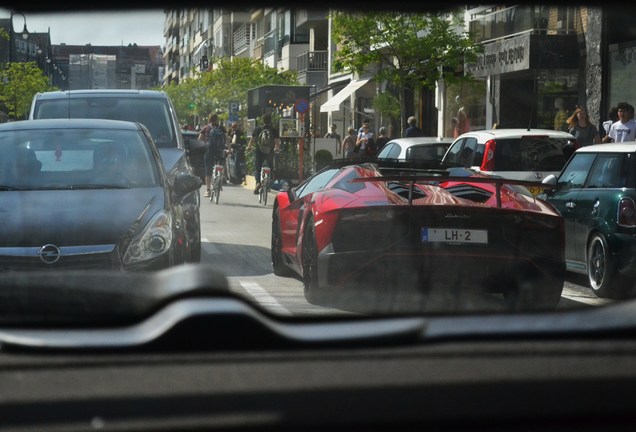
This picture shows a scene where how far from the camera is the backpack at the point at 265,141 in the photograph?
16.8m

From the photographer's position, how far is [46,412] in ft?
4.73

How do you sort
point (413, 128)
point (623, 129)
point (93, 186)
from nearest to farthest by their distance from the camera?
point (93, 186)
point (413, 128)
point (623, 129)

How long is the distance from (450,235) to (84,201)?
2.23 ft

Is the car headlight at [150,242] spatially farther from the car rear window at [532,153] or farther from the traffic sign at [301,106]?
the traffic sign at [301,106]

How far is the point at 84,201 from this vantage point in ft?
6.64

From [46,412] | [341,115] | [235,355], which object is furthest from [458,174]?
[341,115]

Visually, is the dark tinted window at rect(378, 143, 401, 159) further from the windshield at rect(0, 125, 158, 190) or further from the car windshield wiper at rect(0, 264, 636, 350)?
the car windshield wiper at rect(0, 264, 636, 350)

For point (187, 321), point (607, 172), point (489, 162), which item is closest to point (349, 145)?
point (489, 162)

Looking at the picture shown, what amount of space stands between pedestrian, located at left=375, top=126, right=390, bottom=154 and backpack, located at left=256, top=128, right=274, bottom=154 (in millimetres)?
1791

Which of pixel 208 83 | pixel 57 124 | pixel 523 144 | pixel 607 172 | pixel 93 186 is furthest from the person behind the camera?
pixel 523 144

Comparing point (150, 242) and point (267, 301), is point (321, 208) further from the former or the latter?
point (267, 301)

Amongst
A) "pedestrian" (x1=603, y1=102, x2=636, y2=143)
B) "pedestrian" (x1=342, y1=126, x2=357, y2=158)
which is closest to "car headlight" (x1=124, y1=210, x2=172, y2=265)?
"pedestrian" (x1=603, y1=102, x2=636, y2=143)

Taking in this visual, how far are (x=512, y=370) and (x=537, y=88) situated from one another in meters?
3.84

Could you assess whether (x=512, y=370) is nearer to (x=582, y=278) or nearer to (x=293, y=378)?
(x=293, y=378)
